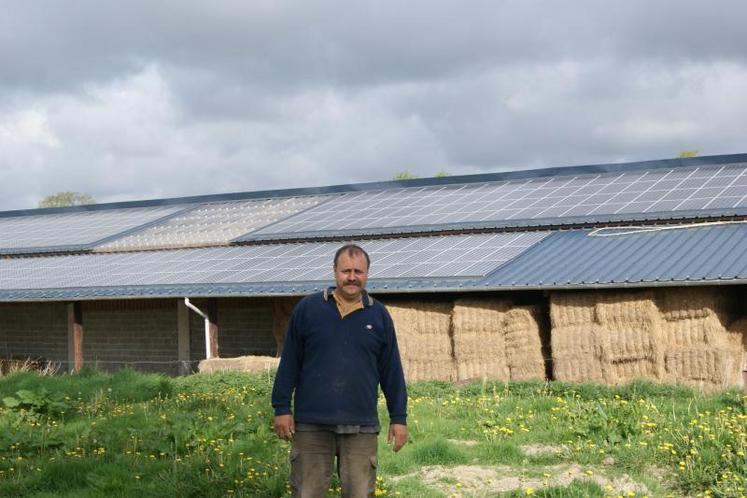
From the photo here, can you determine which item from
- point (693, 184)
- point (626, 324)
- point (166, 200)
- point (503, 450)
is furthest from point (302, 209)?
point (503, 450)

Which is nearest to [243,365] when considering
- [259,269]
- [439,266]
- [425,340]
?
[259,269]

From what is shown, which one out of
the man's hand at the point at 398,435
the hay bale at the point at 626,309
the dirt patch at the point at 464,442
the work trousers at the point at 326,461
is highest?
the hay bale at the point at 626,309

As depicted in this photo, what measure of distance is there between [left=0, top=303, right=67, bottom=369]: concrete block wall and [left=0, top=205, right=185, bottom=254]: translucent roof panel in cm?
189

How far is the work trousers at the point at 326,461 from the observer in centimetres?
589

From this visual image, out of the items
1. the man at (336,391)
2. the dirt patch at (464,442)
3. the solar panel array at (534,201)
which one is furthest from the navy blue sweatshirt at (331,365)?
the solar panel array at (534,201)

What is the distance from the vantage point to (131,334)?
22312 mm

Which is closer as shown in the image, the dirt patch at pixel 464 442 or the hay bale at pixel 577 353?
the dirt patch at pixel 464 442

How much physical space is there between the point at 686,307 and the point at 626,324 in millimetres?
827

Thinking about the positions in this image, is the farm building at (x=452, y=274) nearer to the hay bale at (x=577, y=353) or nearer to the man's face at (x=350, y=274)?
the hay bale at (x=577, y=353)

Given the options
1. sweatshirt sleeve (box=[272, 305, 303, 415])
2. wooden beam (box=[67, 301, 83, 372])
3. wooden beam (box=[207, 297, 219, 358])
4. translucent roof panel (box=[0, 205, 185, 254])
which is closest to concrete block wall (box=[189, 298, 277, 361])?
wooden beam (box=[207, 297, 219, 358])

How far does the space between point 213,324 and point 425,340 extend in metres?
4.96

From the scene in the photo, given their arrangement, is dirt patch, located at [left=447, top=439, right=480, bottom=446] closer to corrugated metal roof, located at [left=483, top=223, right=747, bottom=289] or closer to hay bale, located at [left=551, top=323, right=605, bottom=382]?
hay bale, located at [left=551, top=323, right=605, bottom=382]

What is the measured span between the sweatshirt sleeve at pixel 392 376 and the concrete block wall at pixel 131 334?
15.6 m

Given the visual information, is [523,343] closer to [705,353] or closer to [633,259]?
[633,259]
